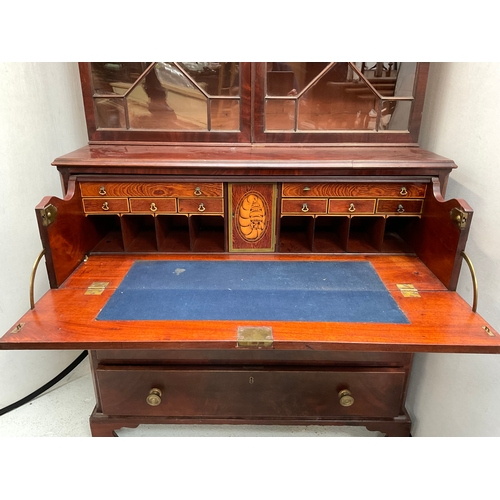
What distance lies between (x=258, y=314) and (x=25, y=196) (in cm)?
109

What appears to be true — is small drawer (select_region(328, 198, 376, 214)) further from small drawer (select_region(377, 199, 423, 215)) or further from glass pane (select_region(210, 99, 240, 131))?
glass pane (select_region(210, 99, 240, 131))

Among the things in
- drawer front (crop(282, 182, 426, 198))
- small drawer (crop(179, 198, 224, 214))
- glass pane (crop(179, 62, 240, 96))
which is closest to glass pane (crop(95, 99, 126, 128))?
glass pane (crop(179, 62, 240, 96))

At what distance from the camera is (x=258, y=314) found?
1061 mm

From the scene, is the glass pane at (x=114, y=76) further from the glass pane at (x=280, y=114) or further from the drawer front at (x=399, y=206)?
the drawer front at (x=399, y=206)

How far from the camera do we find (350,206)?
1322 millimetres

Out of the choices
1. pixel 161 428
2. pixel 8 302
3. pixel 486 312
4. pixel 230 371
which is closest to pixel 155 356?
pixel 230 371

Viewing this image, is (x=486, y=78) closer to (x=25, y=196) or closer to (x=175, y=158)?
(x=175, y=158)

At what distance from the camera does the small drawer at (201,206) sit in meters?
1.32

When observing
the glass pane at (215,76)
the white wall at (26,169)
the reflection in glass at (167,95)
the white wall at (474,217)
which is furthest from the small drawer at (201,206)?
the white wall at (474,217)


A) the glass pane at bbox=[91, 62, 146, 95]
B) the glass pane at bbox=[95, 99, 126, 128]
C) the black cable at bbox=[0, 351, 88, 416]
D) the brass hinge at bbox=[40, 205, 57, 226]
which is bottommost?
the black cable at bbox=[0, 351, 88, 416]

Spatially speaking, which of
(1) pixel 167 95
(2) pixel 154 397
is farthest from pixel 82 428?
(1) pixel 167 95

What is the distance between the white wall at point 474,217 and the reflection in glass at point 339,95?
0.42 ft

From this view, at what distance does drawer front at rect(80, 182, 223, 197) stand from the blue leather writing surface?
235mm

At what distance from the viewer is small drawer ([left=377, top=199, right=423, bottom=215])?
1.32 metres
